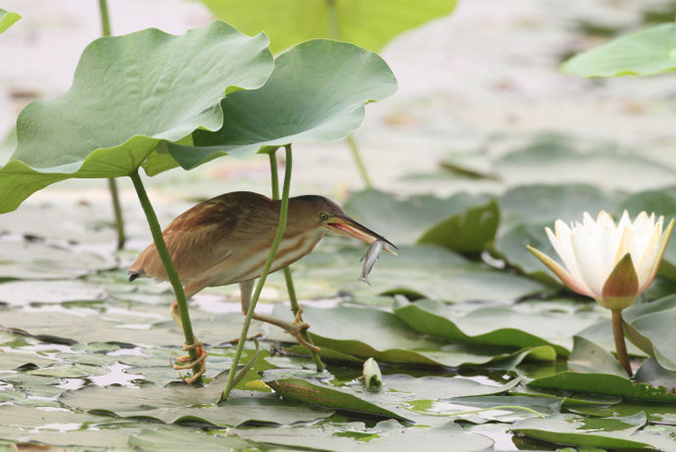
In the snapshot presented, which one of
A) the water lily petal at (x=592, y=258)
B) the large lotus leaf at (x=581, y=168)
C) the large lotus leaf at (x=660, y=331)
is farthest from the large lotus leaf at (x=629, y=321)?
the large lotus leaf at (x=581, y=168)

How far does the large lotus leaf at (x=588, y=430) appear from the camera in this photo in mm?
1562

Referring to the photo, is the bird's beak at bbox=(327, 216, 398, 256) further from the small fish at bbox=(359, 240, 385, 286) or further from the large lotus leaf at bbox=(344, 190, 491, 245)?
the large lotus leaf at bbox=(344, 190, 491, 245)

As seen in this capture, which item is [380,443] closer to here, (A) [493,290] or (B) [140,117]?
(B) [140,117]

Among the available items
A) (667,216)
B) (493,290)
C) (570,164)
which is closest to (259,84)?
(493,290)

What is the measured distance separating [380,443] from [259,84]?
62cm

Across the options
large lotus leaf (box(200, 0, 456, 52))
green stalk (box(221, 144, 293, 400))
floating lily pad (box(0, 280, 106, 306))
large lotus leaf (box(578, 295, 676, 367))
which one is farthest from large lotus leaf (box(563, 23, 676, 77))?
floating lily pad (box(0, 280, 106, 306))

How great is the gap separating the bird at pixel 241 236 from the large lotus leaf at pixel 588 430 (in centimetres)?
41

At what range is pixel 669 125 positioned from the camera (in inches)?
206

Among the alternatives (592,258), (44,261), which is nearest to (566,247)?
(592,258)

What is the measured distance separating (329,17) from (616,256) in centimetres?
212

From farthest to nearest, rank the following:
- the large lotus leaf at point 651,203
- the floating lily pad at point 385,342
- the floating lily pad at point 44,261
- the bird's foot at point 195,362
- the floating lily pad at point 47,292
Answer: the large lotus leaf at point 651,203 < the floating lily pad at point 44,261 < the floating lily pad at point 47,292 < the floating lily pad at point 385,342 < the bird's foot at point 195,362

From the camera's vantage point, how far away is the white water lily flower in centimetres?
180

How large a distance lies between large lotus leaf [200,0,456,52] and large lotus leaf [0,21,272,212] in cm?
198

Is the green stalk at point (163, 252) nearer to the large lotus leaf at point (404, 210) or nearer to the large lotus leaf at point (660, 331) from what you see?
the large lotus leaf at point (660, 331)
